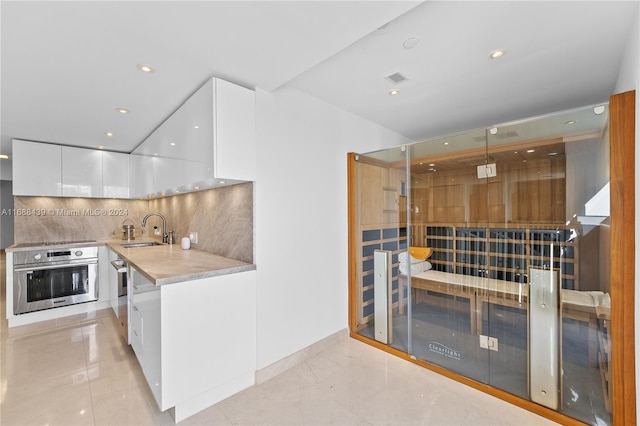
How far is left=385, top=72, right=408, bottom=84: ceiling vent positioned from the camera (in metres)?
2.10

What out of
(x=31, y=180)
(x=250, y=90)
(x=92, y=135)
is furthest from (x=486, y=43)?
(x=31, y=180)

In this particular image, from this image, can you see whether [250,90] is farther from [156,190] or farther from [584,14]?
[584,14]

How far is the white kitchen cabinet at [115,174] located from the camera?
3.93 metres

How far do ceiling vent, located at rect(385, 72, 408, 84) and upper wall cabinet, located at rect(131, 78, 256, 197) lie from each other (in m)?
1.10

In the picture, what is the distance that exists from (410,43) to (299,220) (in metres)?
1.53

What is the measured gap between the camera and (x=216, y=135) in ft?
6.23

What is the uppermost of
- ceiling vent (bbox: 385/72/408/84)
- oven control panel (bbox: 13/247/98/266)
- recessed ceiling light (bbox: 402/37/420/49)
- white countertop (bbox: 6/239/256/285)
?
ceiling vent (bbox: 385/72/408/84)

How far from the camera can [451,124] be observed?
3.29 meters

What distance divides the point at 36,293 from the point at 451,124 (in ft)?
18.0

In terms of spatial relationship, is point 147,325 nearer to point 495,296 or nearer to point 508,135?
point 495,296

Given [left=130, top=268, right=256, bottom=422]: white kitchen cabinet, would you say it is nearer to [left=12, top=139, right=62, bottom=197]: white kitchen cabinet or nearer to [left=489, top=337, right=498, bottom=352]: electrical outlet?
[left=489, top=337, right=498, bottom=352]: electrical outlet

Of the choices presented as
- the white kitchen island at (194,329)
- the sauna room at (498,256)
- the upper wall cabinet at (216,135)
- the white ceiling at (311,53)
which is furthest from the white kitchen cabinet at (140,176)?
the sauna room at (498,256)

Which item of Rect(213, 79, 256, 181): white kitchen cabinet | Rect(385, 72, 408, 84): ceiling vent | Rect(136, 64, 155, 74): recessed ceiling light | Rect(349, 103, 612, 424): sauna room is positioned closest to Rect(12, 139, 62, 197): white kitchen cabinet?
Rect(136, 64, 155, 74): recessed ceiling light

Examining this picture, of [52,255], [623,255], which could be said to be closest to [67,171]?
[52,255]
